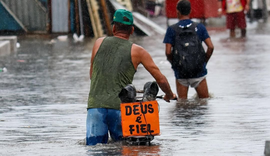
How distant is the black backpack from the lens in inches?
402

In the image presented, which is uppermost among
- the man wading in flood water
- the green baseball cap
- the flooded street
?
the green baseball cap

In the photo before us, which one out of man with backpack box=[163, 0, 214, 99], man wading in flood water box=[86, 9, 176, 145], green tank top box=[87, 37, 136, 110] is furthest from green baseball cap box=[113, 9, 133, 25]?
man with backpack box=[163, 0, 214, 99]

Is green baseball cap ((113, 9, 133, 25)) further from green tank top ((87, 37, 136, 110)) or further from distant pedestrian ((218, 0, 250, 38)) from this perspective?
distant pedestrian ((218, 0, 250, 38))

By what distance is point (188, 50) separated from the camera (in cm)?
1021

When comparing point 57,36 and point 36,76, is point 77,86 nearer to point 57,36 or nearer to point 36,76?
point 36,76

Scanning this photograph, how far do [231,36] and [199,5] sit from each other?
5.68 metres

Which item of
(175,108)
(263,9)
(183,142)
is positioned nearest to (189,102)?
(175,108)

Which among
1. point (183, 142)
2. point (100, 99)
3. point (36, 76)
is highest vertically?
point (100, 99)

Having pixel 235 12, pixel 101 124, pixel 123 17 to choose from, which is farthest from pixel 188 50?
pixel 235 12

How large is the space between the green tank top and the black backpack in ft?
10.4

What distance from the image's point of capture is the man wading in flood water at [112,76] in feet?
23.1

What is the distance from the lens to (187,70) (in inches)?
405

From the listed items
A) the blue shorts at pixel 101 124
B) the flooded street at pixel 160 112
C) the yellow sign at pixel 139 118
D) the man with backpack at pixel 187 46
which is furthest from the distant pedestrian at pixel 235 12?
the yellow sign at pixel 139 118

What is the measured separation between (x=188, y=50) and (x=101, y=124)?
3.38 m
